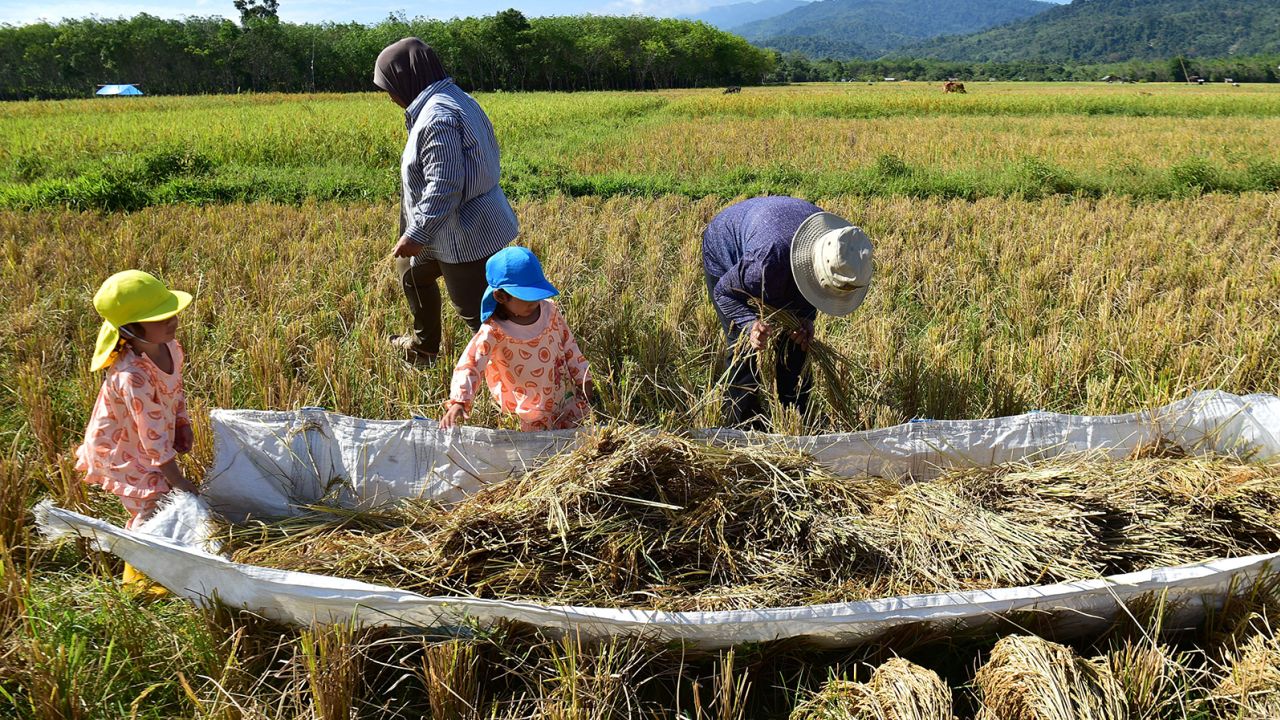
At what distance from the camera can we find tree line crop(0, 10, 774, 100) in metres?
50.1

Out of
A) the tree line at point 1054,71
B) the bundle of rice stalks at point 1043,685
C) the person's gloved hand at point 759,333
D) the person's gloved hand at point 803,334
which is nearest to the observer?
the bundle of rice stalks at point 1043,685

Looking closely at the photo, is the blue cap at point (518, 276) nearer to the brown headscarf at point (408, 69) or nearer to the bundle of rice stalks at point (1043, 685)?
the brown headscarf at point (408, 69)

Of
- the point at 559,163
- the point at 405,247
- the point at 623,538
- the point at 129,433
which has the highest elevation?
the point at 559,163

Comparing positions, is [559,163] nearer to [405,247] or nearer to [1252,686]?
[405,247]

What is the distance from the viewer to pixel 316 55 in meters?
49.3

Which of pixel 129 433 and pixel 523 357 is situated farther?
pixel 523 357

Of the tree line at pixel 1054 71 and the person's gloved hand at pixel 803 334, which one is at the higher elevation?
the tree line at pixel 1054 71

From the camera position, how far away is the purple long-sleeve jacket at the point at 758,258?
2811mm

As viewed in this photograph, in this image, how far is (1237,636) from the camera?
192cm

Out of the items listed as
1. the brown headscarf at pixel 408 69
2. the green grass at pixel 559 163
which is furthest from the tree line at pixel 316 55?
the brown headscarf at pixel 408 69

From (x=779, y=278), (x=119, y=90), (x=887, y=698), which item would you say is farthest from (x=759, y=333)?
(x=119, y=90)

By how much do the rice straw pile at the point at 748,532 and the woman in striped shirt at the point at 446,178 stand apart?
136cm

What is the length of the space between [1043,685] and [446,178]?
8.98 feet

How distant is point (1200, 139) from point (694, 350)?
13.7 m
